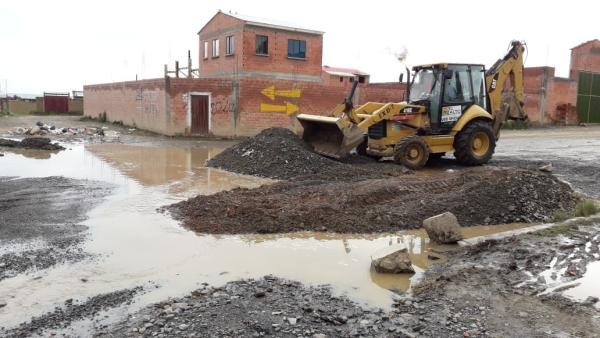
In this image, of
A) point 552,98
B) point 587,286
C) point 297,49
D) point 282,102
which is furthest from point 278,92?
point 552,98

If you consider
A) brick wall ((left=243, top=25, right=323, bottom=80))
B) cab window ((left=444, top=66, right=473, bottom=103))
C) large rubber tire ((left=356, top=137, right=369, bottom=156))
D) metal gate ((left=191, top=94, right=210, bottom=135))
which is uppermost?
brick wall ((left=243, top=25, right=323, bottom=80))

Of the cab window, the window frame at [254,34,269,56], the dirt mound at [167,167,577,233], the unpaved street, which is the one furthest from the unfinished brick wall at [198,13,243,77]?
the dirt mound at [167,167,577,233]

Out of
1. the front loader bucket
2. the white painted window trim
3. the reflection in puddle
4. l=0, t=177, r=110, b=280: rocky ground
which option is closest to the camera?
the reflection in puddle

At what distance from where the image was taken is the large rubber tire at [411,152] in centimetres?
1291

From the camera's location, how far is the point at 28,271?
18.4 ft

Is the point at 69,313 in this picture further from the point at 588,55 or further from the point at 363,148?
the point at 588,55

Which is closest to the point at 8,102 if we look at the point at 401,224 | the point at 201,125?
the point at 201,125

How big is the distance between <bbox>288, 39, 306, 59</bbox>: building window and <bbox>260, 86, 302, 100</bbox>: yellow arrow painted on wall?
26.1 ft

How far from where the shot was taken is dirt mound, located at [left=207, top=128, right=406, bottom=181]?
11.7m

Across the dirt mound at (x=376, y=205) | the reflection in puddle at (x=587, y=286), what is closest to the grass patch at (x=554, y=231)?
the dirt mound at (x=376, y=205)

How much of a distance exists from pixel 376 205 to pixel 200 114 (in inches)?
655

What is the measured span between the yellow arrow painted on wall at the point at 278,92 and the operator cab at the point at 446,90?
451 inches

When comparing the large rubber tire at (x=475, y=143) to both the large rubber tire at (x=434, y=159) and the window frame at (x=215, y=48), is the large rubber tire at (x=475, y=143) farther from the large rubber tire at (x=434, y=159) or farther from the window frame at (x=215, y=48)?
the window frame at (x=215, y=48)

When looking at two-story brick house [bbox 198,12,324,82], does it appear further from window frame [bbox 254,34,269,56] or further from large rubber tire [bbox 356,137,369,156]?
large rubber tire [bbox 356,137,369,156]
